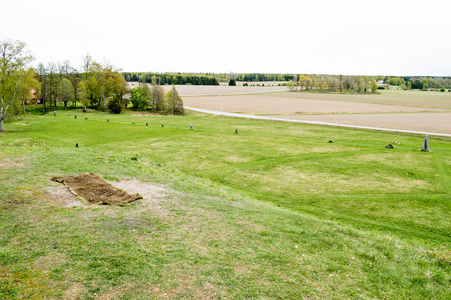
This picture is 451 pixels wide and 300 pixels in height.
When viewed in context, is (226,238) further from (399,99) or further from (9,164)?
(399,99)

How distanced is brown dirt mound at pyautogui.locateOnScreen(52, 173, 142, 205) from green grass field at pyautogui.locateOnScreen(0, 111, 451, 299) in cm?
75

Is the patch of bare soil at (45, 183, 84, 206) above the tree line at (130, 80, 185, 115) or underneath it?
underneath

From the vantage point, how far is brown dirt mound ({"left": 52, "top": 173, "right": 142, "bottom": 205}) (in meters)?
12.7

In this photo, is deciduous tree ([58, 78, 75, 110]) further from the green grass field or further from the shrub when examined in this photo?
the green grass field

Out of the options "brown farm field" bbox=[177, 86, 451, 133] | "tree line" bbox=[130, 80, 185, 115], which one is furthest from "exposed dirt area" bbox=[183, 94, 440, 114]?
"tree line" bbox=[130, 80, 185, 115]

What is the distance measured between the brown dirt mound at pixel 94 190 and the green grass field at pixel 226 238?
0.75 m

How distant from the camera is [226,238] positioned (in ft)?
33.3

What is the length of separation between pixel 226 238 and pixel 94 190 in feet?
24.4

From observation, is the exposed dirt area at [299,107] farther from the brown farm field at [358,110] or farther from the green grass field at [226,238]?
the green grass field at [226,238]

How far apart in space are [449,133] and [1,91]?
71547 millimetres

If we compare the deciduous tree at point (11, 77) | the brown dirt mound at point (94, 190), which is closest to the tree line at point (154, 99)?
the deciduous tree at point (11, 77)

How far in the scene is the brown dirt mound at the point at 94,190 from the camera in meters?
12.7

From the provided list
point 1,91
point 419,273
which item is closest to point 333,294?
point 419,273

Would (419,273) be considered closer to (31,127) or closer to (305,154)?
(305,154)
